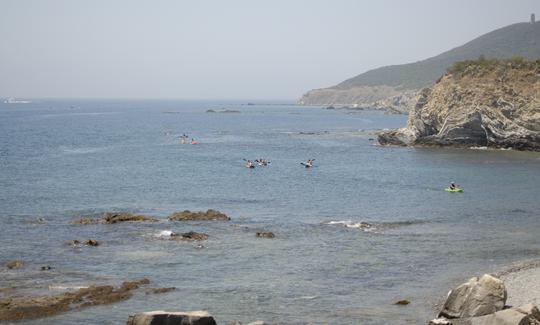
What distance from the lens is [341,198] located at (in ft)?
185

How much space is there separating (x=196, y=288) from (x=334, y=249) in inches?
414

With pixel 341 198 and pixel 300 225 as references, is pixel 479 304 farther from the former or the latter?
pixel 341 198

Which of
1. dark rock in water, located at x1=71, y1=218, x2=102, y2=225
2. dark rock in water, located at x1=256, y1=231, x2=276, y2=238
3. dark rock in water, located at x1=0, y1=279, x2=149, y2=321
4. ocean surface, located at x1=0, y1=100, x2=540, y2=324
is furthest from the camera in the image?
dark rock in water, located at x1=71, y1=218, x2=102, y2=225

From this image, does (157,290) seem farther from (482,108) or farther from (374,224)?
(482,108)

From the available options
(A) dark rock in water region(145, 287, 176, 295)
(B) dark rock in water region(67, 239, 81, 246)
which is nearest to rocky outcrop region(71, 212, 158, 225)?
(B) dark rock in water region(67, 239, 81, 246)

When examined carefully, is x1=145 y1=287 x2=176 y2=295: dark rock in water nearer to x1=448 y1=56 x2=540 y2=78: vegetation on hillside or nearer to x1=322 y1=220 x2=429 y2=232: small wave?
x1=322 y1=220 x2=429 y2=232: small wave

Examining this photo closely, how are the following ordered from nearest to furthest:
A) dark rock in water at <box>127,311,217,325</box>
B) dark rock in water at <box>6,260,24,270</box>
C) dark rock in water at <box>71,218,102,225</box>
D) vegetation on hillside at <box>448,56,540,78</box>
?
dark rock in water at <box>127,311,217,325</box>, dark rock in water at <box>6,260,24,270</box>, dark rock in water at <box>71,218,102,225</box>, vegetation on hillside at <box>448,56,540,78</box>

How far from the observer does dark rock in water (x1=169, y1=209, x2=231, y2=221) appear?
46.3 meters

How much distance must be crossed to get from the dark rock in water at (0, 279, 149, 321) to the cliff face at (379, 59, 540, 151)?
2661 inches

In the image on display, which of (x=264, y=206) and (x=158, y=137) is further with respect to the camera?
(x=158, y=137)

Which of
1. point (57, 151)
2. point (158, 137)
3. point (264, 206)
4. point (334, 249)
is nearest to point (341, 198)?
point (264, 206)

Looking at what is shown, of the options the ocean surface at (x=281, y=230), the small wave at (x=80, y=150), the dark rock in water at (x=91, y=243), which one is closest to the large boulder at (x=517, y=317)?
the ocean surface at (x=281, y=230)

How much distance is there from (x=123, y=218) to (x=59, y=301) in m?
18.3

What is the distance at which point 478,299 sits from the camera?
2520 cm
